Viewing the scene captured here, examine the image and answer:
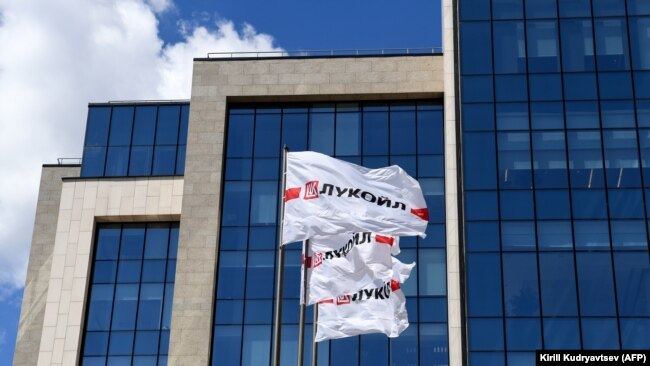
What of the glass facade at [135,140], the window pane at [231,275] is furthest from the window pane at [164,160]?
the window pane at [231,275]

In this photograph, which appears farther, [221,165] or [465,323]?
[221,165]

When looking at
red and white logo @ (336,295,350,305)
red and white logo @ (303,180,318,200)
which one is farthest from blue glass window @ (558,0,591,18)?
red and white logo @ (303,180,318,200)

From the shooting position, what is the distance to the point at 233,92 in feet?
150

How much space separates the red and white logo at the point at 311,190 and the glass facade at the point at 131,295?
18275 millimetres

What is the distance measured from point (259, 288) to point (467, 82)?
11.6m

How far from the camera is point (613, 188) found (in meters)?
39.8

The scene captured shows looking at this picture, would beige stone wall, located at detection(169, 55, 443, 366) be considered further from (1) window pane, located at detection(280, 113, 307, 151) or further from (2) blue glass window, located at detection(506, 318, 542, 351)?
(2) blue glass window, located at detection(506, 318, 542, 351)

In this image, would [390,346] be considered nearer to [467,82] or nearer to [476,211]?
[476,211]

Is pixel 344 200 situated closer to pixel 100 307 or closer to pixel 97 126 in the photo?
Result: pixel 100 307

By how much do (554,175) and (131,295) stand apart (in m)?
18.0

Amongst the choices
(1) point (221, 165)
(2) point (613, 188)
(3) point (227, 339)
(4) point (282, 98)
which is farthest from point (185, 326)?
(2) point (613, 188)

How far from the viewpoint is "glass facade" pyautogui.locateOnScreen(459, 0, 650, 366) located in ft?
125
